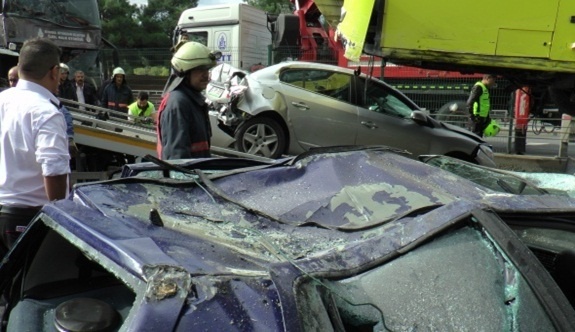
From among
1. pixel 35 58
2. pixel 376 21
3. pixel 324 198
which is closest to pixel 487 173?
pixel 324 198

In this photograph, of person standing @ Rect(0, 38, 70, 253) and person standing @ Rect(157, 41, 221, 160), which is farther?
person standing @ Rect(157, 41, 221, 160)

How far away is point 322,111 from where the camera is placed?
855 centimetres

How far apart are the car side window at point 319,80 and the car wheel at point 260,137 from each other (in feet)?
2.29

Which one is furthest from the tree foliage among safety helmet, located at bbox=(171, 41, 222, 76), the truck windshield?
safety helmet, located at bbox=(171, 41, 222, 76)

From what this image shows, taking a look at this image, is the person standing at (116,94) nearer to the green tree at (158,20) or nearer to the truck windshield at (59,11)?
the truck windshield at (59,11)

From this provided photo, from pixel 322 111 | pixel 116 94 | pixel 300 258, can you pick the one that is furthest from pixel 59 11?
pixel 300 258

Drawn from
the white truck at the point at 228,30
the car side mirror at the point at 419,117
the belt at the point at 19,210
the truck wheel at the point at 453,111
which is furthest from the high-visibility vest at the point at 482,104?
the belt at the point at 19,210

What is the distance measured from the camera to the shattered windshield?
5.20 feet

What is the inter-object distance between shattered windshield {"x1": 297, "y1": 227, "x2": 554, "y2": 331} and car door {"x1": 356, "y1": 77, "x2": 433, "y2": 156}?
22.0ft

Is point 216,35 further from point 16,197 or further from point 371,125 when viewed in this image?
point 16,197

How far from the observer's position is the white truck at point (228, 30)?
559 inches

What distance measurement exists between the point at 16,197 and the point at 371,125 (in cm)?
612

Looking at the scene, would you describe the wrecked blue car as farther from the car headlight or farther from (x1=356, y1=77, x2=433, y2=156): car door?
the car headlight

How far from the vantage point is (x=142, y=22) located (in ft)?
160
